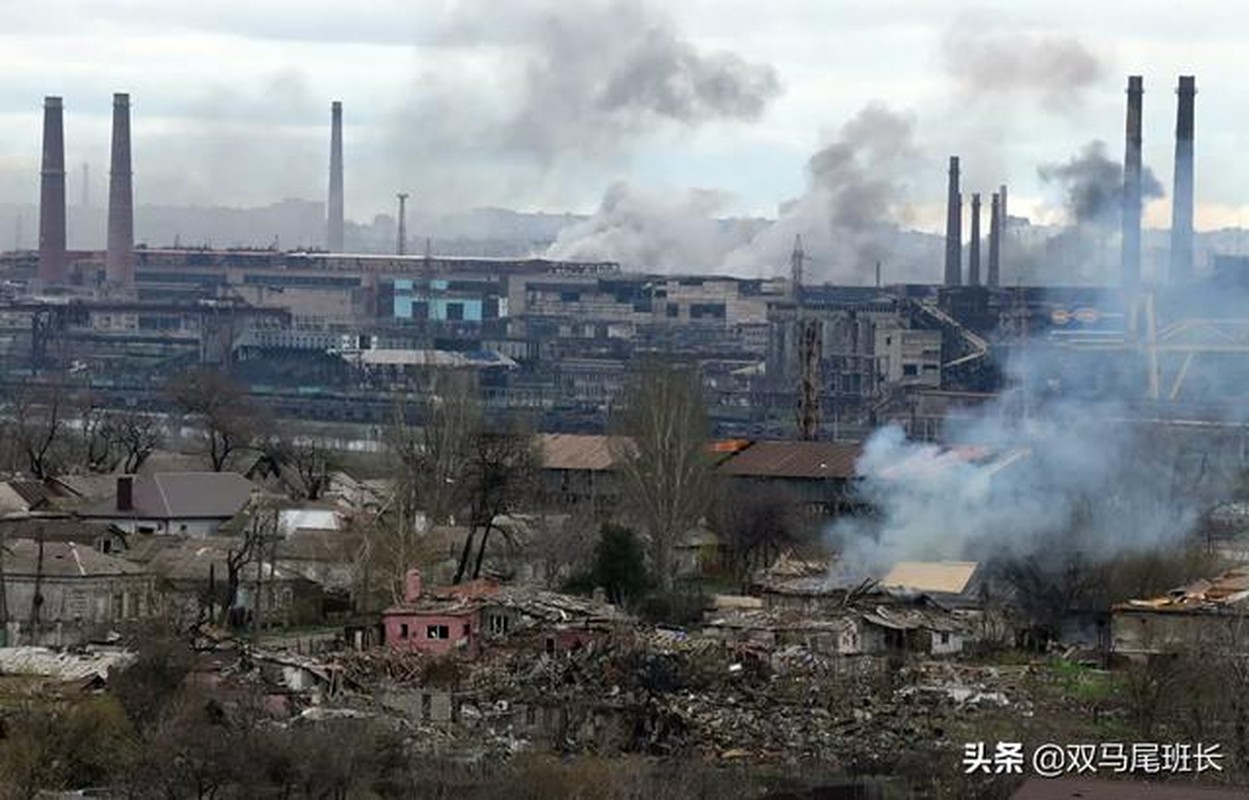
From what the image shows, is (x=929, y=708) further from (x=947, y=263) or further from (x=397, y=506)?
(x=947, y=263)

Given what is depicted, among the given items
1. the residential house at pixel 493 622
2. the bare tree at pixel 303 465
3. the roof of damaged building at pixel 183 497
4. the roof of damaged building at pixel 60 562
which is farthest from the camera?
the bare tree at pixel 303 465

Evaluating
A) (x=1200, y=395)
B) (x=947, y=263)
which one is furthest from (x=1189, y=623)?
(x=947, y=263)

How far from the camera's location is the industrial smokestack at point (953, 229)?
80062 millimetres

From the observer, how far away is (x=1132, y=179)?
213 ft

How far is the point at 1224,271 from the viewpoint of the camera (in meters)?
64.5

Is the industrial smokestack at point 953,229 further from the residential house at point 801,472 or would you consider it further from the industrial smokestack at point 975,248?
the residential house at point 801,472

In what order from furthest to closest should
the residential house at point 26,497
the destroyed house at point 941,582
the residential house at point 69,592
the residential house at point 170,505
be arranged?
the residential house at point 170,505, the residential house at point 26,497, the destroyed house at point 941,582, the residential house at point 69,592

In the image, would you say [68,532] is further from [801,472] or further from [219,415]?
[219,415]

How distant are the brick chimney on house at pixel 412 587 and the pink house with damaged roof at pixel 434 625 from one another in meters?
0.50

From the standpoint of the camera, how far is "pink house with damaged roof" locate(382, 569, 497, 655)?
85.3 feet

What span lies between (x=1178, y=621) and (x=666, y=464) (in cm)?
709

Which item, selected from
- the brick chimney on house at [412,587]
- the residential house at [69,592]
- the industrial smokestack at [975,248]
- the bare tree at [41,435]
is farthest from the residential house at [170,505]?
the industrial smokestack at [975,248]

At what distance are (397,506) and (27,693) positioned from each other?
417 inches

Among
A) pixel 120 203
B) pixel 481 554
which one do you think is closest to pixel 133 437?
pixel 481 554
